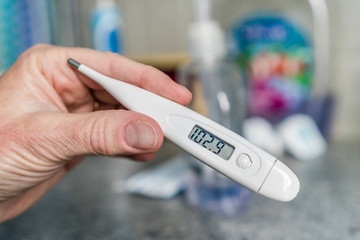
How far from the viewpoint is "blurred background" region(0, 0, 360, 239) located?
1.80ft

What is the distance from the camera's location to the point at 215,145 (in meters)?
0.39

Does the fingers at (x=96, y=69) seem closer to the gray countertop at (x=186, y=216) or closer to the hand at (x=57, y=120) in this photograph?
the hand at (x=57, y=120)

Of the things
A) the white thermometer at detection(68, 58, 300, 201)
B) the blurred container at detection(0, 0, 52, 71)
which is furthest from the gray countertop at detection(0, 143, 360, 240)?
the blurred container at detection(0, 0, 52, 71)

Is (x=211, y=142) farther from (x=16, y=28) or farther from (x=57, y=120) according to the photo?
(x=16, y=28)

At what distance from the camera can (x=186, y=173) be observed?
26.9 inches

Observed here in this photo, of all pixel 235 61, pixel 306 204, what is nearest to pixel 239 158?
pixel 306 204

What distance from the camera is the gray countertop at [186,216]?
1.66ft

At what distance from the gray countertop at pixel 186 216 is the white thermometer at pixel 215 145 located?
0.14m

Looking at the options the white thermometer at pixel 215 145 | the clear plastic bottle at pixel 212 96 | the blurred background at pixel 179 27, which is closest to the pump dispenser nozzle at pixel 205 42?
the clear plastic bottle at pixel 212 96

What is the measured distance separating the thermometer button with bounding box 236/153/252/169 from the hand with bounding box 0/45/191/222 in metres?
0.08

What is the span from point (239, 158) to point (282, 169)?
39 mm

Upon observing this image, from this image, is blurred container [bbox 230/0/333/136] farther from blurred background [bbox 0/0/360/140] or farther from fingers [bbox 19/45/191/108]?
fingers [bbox 19/45/191/108]

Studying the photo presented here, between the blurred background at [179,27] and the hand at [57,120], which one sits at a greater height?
the hand at [57,120]

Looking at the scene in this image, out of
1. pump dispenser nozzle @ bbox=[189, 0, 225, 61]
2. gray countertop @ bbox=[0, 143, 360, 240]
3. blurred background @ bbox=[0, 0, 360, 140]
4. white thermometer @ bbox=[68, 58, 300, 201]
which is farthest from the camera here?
blurred background @ bbox=[0, 0, 360, 140]
